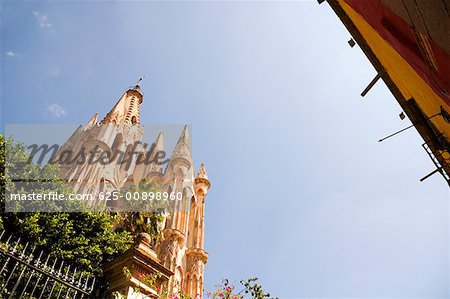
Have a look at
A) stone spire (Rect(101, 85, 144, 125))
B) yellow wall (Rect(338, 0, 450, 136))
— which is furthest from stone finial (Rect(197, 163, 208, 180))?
yellow wall (Rect(338, 0, 450, 136))

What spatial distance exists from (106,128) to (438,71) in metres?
34.2

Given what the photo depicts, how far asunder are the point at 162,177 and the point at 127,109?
1372 centimetres

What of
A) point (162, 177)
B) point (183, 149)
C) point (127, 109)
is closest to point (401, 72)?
point (162, 177)

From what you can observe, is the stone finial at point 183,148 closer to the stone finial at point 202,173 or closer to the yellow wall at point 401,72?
the stone finial at point 202,173

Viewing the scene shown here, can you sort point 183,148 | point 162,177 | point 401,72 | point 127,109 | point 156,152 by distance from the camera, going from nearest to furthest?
point 401,72 < point 162,177 < point 183,148 < point 156,152 < point 127,109

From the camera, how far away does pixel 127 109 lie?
4553 centimetres

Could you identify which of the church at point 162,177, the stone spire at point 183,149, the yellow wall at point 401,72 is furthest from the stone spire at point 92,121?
the yellow wall at point 401,72

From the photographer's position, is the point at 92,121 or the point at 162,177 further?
the point at 92,121

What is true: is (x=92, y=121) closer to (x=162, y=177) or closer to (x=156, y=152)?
(x=156, y=152)

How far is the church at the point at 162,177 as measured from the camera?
28.2 meters

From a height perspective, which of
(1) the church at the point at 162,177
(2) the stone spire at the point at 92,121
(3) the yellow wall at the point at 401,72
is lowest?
(3) the yellow wall at the point at 401,72

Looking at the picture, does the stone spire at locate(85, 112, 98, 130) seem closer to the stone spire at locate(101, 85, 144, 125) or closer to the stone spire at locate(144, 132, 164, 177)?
the stone spire at locate(101, 85, 144, 125)

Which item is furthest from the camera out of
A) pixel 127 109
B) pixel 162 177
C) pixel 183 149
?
pixel 127 109

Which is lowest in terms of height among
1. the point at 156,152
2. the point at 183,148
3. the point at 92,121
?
the point at 183,148
